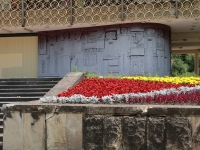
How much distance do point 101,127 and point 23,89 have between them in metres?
5.32

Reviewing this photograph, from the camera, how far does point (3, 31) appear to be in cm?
1567

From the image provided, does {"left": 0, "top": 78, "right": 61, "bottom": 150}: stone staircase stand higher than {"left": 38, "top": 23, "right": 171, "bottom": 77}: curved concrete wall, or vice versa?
{"left": 38, "top": 23, "right": 171, "bottom": 77}: curved concrete wall

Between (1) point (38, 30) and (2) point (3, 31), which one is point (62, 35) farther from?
(2) point (3, 31)

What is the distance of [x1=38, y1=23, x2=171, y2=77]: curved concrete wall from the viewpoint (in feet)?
44.7

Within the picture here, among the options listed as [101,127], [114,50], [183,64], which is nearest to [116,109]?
[101,127]

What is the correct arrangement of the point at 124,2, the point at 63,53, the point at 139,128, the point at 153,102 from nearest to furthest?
the point at 139,128 < the point at 153,102 < the point at 124,2 < the point at 63,53

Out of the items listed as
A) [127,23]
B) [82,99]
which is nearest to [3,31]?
[127,23]

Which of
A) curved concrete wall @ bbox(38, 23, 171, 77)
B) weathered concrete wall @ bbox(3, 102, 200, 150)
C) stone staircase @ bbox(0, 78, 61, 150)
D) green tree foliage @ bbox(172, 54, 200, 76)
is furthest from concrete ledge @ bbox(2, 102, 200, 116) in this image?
green tree foliage @ bbox(172, 54, 200, 76)

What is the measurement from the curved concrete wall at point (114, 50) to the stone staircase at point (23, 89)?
3605 mm

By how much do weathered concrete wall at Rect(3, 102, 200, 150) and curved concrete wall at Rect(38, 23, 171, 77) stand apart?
28.3ft

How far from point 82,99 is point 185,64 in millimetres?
28984

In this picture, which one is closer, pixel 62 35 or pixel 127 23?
pixel 127 23

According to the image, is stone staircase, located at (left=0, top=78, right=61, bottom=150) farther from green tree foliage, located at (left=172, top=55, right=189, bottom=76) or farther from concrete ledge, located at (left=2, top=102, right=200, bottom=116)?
green tree foliage, located at (left=172, top=55, right=189, bottom=76)

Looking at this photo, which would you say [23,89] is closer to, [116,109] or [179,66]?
[116,109]
